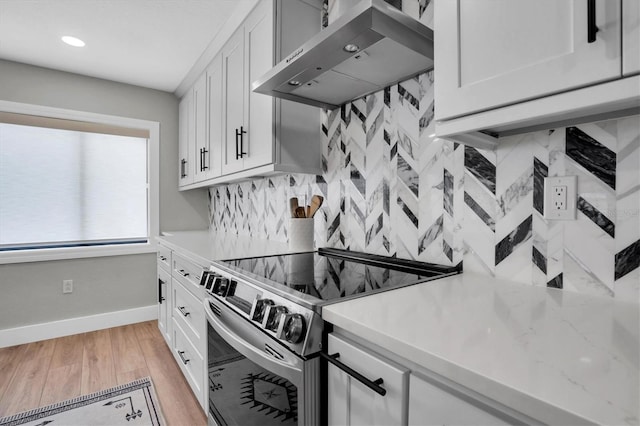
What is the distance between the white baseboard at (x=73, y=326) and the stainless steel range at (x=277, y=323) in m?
2.38

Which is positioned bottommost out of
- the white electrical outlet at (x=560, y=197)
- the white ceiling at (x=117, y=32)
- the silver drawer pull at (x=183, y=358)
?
the silver drawer pull at (x=183, y=358)

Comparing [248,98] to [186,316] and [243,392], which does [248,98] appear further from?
[243,392]

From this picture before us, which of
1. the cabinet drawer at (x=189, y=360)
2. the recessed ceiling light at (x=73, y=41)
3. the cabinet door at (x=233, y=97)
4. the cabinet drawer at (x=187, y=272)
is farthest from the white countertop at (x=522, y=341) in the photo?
the recessed ceiling light at (x=73, y=41)

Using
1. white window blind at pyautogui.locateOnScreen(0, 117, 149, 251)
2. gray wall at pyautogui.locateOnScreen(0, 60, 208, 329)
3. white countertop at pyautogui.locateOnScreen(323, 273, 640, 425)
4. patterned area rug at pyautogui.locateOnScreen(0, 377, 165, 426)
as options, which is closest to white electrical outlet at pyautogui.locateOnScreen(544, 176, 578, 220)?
white countertop at pyautogui.locateOnScreen(323, 273, 640, 425)

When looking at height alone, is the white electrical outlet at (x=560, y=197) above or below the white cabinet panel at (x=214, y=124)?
below

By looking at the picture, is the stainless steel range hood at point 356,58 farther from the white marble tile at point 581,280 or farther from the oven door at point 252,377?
the oven door at point 252,377

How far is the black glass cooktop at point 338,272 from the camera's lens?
1.05m

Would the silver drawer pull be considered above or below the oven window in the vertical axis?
below

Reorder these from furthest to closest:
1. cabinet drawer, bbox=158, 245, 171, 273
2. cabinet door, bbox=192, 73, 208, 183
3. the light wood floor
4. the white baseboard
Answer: the white baseboard
cabinet door, bbox=192, 73, 208, 183
cabinet drawer, bbox=158, 245, 171, 273
the light wood floor

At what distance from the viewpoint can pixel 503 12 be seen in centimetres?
76

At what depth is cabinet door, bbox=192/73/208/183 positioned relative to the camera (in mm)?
2768

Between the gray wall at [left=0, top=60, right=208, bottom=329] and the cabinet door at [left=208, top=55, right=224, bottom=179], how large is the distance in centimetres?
118

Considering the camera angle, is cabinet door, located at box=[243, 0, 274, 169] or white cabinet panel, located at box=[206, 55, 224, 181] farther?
white cabinet panel, located at box=[206, 55, 224, 181]

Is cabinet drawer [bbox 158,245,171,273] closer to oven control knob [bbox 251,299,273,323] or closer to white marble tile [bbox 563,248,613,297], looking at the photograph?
oven control knob [bbox 251,299,273,323]
